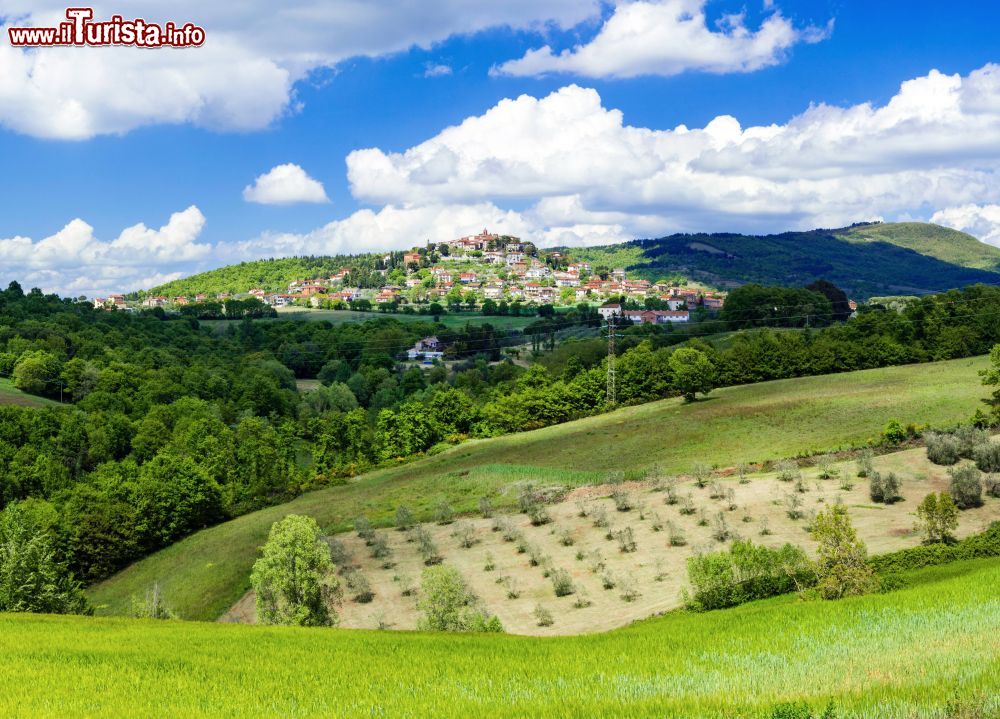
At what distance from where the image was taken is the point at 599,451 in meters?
86.8

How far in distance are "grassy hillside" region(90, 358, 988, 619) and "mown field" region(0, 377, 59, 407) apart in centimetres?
6971

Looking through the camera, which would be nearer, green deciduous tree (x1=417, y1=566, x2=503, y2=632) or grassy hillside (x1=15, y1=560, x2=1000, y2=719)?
grassy hillside (x1=15, y1=560, x2=1000, y2=719)

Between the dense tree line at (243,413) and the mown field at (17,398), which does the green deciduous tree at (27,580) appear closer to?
the dense tree line at (243,413)

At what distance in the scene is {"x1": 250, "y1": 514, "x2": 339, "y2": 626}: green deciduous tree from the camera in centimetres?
3828

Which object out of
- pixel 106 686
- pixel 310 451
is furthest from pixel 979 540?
pixel 310 451

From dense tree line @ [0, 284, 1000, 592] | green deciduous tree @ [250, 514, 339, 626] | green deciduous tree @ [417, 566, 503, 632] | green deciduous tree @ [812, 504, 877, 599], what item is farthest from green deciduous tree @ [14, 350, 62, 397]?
green deciduous tree @ [812, 504, 877, 599]

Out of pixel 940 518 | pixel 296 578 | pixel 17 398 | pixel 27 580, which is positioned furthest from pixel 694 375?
pixel 17 398

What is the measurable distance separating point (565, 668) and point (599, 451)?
221 feet

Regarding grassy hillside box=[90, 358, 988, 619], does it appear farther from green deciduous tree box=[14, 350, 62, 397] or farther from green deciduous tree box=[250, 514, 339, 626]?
green deciduous tree box=[14, 350, 62, 397]

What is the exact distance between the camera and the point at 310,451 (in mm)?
127000

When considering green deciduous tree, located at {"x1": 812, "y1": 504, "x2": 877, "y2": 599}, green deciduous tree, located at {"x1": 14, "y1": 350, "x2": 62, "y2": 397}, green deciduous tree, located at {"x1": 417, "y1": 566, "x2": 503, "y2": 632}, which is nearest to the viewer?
green deciduous tree, located at {"x1": 812, "y1": 504, "x2": 877, "y2": 599}

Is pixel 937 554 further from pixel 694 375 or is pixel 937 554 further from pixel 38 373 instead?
pixel 38 373

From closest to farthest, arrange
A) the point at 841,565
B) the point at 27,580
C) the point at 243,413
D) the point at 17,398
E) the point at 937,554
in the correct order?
1. the point at 841,565
2. the point at 937,554
3. the point at 27,580
4. the point at 17,398
5. the point at 243,413

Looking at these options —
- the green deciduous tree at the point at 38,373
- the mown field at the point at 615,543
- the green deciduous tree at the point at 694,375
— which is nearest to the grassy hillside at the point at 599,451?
the green deciduous tree at the point at 694,375
